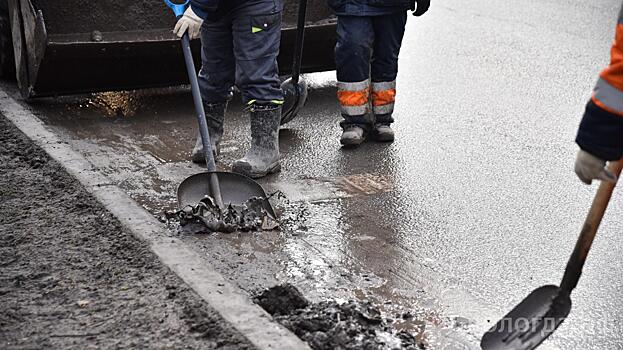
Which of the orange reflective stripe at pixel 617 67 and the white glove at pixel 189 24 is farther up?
the orange reflective stripe at pixel 617 67

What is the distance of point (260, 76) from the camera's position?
5.21 metres

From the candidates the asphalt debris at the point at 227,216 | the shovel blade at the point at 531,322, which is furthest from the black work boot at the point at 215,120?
the shovel blade at the point at 531,322

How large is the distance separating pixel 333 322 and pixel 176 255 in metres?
0.83

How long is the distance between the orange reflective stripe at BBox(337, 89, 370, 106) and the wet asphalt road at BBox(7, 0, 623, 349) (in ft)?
0.87

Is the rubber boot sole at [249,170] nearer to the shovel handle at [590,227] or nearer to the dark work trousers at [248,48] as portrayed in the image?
the dark work trousers at [248,48]

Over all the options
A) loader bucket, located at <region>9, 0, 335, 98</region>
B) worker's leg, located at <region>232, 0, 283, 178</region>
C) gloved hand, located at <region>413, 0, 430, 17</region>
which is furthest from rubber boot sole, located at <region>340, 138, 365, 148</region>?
loader bucket, located at <region>9, 0, 335, 98</region>

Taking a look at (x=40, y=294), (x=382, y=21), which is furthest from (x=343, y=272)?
(x=382, y=21)

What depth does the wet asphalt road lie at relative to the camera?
3941 mm

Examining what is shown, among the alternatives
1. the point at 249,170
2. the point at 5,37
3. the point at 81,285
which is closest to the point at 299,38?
the point at 249,170

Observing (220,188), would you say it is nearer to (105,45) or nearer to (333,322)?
(333,322)

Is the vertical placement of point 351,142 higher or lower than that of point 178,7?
lower

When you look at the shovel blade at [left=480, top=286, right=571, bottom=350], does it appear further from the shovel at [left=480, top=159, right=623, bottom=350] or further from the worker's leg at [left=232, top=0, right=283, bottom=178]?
the worker's leg at [left=232, top=0, right=283, bottom=178]

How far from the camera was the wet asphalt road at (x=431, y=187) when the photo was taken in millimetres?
3941

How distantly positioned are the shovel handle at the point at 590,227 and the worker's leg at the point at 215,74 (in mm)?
2625
